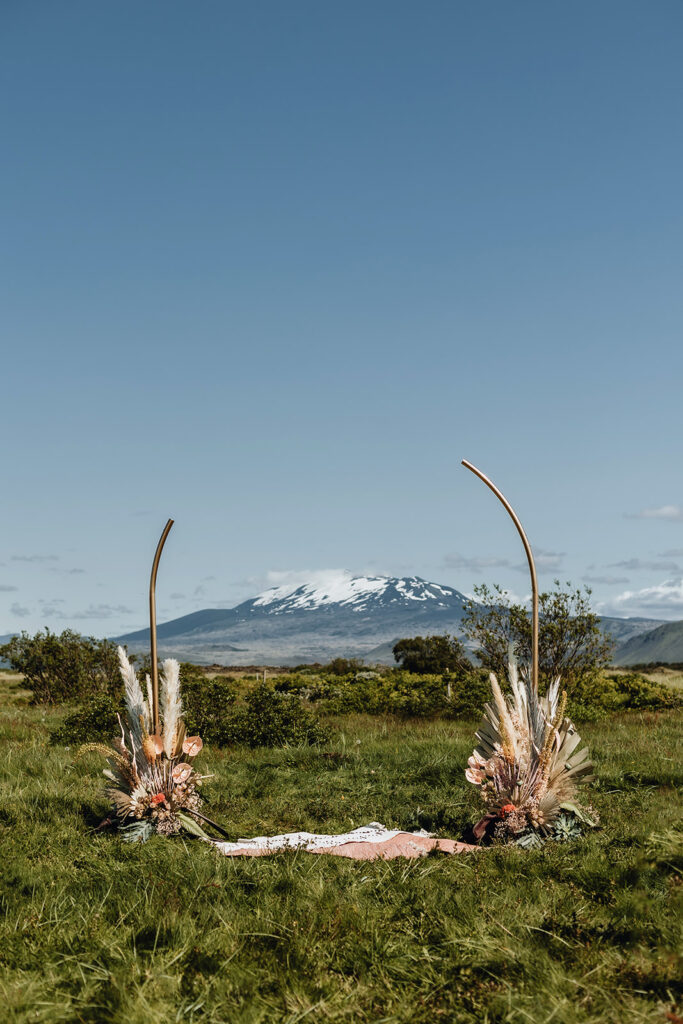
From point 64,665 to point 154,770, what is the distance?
18.4m

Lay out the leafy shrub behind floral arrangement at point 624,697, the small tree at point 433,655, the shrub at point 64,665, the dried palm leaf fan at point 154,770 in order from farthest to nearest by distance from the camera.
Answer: the shrub at point 64,665, the small tree at point 433,655, the leafy shrub behind floral arrangement at point 624,697, the dried palm leaf fan at point 154,770

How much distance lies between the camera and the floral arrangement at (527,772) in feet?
22.7

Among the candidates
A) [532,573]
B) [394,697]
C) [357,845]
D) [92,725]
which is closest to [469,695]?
[394,697]

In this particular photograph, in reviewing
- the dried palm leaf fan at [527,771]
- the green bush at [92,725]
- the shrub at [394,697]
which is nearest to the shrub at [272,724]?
the green bush at [92,725]

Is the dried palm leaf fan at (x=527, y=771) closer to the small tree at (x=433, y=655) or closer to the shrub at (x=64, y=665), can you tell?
the small tree at (x=433, y=655)

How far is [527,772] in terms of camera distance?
23.5 feet

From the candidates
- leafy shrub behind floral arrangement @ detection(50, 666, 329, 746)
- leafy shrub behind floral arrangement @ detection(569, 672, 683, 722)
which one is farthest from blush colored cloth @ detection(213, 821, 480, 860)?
leafy shrub behind floral arrangement @ detection(569, 672, 683, 722)

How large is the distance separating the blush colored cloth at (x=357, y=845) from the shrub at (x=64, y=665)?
59.5 ft

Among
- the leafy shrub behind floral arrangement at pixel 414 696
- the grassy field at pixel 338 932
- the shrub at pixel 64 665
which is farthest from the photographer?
the shrub at pixel 64 665

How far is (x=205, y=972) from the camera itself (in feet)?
11.8

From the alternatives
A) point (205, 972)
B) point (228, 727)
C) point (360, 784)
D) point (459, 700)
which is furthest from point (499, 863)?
point (459, 700)

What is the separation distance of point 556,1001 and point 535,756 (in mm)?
4105

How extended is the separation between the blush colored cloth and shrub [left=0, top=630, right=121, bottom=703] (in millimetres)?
18130

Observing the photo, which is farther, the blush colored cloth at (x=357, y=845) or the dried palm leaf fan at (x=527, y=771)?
the dried palm leaf fan at (x=527, y=771)
